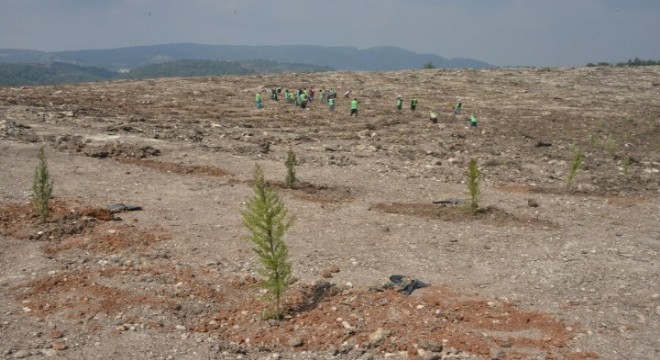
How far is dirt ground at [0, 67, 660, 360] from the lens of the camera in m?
6.62

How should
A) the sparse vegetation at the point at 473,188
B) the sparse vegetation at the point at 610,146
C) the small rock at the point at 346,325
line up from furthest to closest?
1. the sparse vegetation at the point at 610,146
2. the sparse vegetation at the point at 473,188
3. the small rock at the point at 346,325

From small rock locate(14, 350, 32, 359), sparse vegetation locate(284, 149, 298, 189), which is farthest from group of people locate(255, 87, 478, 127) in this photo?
small rock locate(14, 350, 32, 359)

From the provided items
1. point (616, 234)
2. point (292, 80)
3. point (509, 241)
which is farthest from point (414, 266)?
point (292, 80)

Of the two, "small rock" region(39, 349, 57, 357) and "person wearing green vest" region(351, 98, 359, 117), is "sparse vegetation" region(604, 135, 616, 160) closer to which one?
"person wearing green vest" region(351, 98, 359, 117)

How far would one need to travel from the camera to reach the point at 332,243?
10102 mm

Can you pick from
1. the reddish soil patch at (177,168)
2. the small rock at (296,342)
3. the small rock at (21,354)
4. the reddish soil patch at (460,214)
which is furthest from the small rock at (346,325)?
the reddish soil patch at (177,168)

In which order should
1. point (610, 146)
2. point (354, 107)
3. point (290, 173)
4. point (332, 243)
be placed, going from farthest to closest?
point (354, 107), point (610, 146), point (290, 173), point (332, 243)

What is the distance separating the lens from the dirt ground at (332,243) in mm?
6621

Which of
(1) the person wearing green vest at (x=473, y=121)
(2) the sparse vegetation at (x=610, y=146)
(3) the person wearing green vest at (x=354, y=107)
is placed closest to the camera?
(2) the sparse vegetation at (x=610, y=146)

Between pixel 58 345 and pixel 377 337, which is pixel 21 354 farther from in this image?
pixel 377 337

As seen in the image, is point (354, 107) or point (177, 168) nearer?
point (177, 168)

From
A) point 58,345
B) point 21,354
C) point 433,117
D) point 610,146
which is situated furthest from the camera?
point 433,117

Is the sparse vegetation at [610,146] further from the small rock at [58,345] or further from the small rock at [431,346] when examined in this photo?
the small rock at [58,345]

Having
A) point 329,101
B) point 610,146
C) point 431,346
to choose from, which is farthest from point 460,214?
point 329,101
